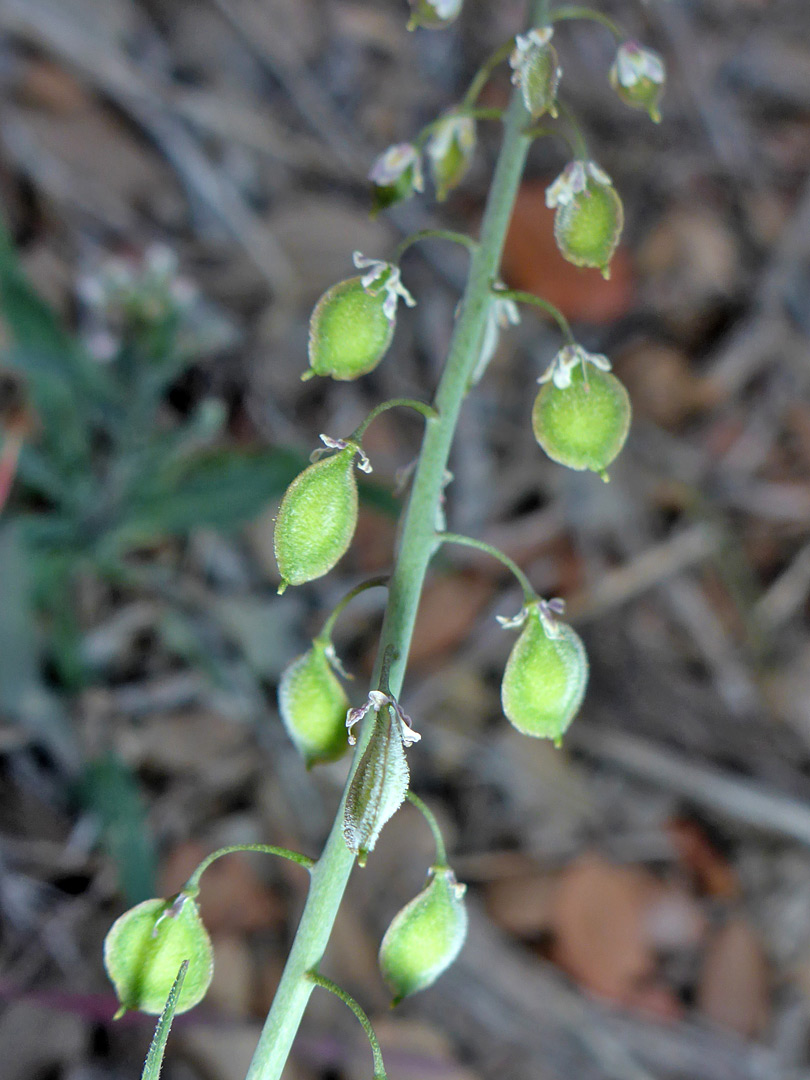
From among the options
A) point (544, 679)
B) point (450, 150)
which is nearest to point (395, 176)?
point (450, 150)

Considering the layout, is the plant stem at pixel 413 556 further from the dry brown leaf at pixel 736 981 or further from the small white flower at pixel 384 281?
the dry brown leaf at pixel 736 981

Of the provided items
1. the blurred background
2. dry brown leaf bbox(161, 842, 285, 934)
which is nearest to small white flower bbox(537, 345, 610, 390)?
the blurred background

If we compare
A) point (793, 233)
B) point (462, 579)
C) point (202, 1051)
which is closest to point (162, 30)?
point (462, 579)

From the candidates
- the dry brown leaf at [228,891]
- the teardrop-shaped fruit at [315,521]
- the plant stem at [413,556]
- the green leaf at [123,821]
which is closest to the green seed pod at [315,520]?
the teardrop-shaped fruit at [315,521]

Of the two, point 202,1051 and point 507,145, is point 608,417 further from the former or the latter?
point 202,1051

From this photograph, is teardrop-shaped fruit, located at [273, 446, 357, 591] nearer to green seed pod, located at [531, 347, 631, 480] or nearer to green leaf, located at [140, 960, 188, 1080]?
green seed pod, located at [531, 347, 631, 480]

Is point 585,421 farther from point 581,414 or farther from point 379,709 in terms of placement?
point 379,709
